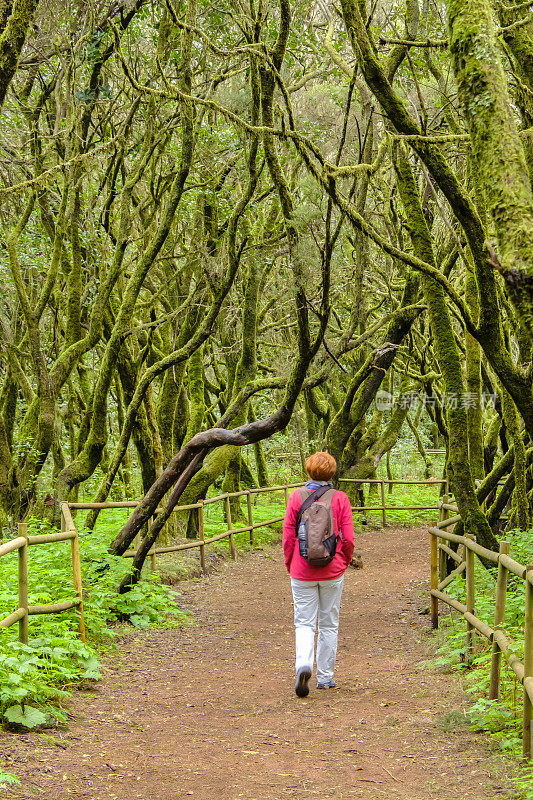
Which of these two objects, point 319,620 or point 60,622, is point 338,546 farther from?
point 60,622

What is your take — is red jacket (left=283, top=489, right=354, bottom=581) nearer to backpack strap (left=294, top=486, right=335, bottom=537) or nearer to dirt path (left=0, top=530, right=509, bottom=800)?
backpack strap (left=294, top=486, right=335, bottom=537)

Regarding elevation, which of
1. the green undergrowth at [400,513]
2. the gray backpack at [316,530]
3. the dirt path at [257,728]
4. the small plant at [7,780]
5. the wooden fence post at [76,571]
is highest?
the gray backpack at [316,530]

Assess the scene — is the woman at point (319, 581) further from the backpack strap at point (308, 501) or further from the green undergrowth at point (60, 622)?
the green undergrowth at point (60, 622)

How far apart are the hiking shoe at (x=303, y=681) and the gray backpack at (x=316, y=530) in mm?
789

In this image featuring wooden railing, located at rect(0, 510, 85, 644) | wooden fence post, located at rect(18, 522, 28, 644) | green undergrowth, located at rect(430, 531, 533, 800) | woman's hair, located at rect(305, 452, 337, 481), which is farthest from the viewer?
woman's hair, located at rect(305, 452, 337, 481)

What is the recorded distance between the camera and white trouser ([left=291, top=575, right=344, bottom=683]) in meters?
5.91

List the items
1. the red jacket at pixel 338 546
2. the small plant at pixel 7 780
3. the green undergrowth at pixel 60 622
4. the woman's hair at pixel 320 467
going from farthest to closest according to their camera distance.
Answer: the woman's hair at pixel 320 467 < the red jacket at pixel 338 546 < the green undergrowth at pixel 60 622 < the small plant at pixel 7 780

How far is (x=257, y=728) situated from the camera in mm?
5219

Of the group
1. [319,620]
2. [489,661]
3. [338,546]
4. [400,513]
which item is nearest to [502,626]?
[489,661]

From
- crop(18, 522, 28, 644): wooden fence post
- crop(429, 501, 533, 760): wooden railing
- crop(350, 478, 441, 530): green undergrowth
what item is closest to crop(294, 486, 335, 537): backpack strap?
crop(429, 501, 533, 760): wooden railing

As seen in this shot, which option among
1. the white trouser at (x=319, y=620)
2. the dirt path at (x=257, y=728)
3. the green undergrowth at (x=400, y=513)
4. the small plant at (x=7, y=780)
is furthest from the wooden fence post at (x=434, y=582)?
the green undergrowth at (x=400, y=513)

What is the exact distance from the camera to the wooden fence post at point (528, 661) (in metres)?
3.78

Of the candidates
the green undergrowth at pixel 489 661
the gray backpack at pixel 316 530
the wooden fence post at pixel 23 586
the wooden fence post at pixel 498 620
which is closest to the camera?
the green undergrowth at pixel 489 661

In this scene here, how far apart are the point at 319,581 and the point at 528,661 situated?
2.30 m
